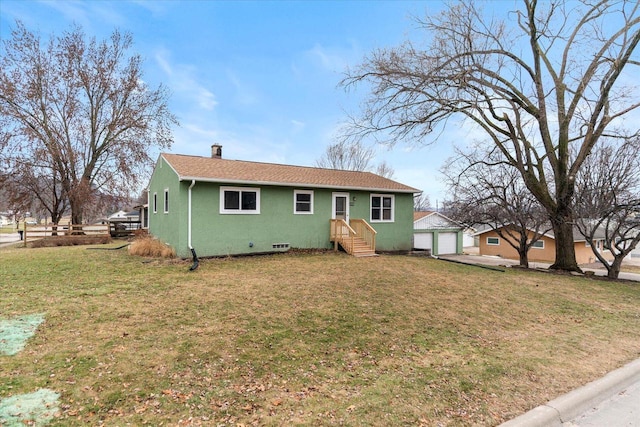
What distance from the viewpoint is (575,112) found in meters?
11.7

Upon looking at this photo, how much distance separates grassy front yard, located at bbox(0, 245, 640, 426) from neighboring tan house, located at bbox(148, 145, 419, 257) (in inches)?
134

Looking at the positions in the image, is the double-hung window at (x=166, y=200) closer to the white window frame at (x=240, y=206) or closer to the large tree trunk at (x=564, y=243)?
the white window frame at (x=240, y=206)

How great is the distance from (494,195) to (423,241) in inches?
523

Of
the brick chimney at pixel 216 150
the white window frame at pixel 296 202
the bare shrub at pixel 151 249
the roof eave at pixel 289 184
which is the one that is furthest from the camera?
the brick chimney at pixel 216 150

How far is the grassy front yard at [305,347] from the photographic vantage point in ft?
9.48

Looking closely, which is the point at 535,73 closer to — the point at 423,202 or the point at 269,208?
the point at 269,208

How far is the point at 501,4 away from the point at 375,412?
13.8 meters

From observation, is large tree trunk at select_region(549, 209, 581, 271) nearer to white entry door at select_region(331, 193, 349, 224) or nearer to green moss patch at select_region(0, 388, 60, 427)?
white entry door at select_region(331, 193, 349, 224)

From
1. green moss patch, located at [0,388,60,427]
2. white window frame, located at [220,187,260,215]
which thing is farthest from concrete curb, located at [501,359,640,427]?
white window frame, located at [220,187,260,215]

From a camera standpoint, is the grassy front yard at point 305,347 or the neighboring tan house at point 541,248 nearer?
the grassy front yard at point 305,347

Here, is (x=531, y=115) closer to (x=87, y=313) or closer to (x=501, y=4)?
(x=501, y=4)

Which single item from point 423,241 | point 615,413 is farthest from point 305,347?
point 423,241

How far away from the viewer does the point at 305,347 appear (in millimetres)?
4152

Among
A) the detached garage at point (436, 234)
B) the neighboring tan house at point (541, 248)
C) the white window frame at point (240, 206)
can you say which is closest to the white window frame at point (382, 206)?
the white window frame at point (240, 206)
